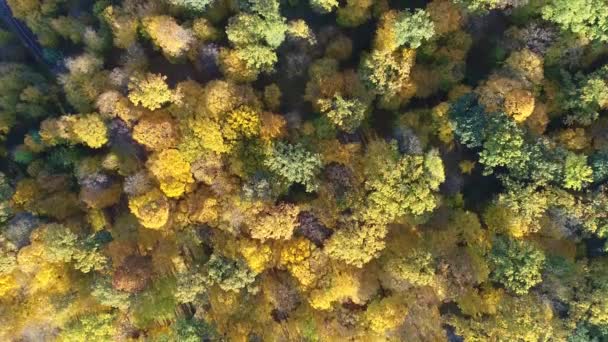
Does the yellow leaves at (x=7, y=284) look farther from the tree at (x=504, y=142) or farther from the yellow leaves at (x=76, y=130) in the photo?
the tree at (x=504, y=142)

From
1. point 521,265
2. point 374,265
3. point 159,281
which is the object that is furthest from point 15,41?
point 521,265

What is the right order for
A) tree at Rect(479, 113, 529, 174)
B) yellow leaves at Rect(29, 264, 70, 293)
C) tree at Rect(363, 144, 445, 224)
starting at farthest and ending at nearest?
yellow leaves at Rect(29, 264, 70, 293), tree at Rect(479, 113, 529, 174), tree at Rect(363, 144, 445, 224)

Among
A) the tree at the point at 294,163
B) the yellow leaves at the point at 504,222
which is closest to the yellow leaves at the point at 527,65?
Result: the yellow leaves at the point at 504,222

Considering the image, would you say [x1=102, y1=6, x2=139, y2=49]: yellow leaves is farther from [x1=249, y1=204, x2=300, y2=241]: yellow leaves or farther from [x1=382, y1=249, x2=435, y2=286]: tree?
[x1=382, y1=249, x2=435, y2=286]: tree

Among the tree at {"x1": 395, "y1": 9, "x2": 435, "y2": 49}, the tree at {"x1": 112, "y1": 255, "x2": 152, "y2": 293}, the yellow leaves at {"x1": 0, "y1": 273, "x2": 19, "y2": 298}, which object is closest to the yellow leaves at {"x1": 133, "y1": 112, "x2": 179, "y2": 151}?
the tree at {"x1": 112, "y1": 255, "x2": 152, "y2": 293}

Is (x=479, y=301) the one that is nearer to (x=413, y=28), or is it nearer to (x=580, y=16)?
(x=413, y=28)

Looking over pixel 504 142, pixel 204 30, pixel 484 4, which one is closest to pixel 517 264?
pixel 504 142
